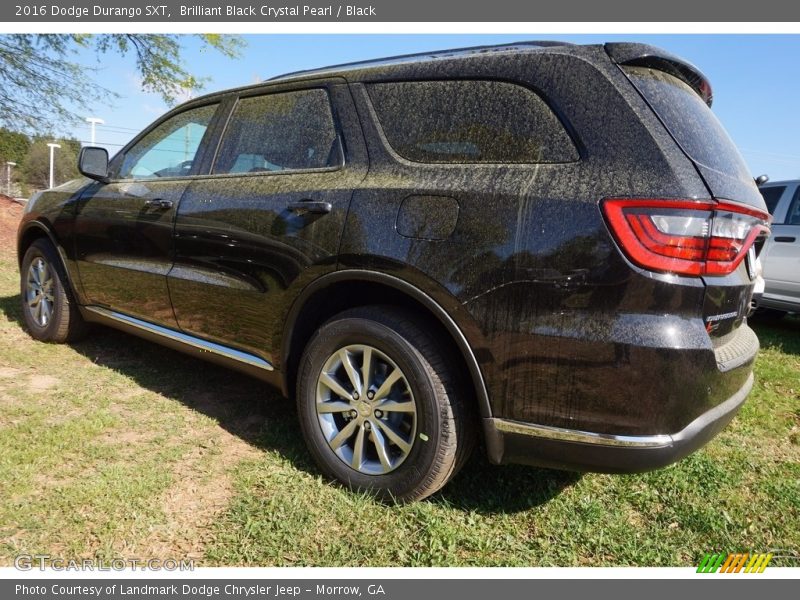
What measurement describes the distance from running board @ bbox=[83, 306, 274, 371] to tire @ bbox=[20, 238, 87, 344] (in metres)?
0.34

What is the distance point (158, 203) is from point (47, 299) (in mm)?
1899

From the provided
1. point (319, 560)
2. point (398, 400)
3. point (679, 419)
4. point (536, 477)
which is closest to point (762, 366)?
point (536, 477)

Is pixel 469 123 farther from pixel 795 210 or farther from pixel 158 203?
pixel 795 210

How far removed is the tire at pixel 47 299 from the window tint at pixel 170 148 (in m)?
1.06

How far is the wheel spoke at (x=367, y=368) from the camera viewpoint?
2.37 meters

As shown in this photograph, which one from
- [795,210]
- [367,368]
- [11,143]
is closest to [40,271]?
[367,368]

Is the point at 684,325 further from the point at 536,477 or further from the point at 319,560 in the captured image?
the point at 319,560

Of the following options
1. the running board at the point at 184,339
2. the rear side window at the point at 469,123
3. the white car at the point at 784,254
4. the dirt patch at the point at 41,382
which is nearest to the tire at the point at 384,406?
the running board at the point at 184,339

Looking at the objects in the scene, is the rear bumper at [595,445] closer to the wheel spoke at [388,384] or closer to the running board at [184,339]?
the wheel spoke at [388,384]

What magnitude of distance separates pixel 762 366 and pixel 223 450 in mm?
4429

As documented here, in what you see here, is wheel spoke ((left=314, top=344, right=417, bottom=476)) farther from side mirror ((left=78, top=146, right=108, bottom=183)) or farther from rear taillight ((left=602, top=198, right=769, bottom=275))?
side mirror ((left=78, top=146, right=108, bottom=183))

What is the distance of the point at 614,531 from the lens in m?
2.31

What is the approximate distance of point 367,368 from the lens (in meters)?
2.37

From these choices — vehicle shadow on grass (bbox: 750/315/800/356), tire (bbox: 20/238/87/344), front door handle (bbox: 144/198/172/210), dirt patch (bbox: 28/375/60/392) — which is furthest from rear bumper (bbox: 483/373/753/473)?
vehicle shadow on grass (bbox: 750/315/800/356)
